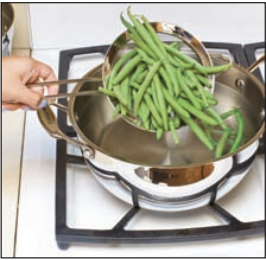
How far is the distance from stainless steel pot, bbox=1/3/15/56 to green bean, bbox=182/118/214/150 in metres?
0.34

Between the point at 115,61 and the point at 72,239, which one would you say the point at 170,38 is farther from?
the point at 72,239

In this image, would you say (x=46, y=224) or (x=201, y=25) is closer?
(x=46, y=224)

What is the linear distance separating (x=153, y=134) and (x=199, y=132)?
13 centimetres

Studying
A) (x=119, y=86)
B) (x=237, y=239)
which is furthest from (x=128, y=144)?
(x=237, y=239)

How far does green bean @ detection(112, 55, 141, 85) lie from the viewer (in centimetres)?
74

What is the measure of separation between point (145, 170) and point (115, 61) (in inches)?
8.6

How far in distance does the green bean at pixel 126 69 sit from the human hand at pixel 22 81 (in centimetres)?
10

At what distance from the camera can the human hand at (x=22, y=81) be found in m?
0.68

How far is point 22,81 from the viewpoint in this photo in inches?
29.2

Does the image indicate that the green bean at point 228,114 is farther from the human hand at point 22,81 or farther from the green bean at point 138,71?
the human hand at point 22,81

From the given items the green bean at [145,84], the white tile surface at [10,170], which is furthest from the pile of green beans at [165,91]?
the white tile surface at [10,170]

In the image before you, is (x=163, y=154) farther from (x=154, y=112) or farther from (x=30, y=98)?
(x=30, y=98)

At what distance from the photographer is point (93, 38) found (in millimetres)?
1006

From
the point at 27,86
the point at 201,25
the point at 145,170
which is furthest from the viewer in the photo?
the point at 201,25
